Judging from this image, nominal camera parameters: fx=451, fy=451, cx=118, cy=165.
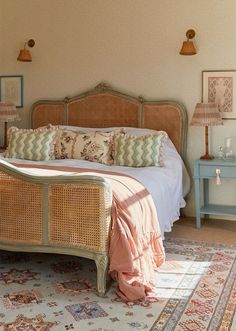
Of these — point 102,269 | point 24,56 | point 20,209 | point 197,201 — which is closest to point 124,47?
point 24,56

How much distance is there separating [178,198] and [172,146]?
0.61m

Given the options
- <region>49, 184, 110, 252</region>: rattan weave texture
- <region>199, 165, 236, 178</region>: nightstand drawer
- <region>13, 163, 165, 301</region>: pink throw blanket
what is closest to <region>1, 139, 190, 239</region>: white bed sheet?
<region>199, 165, 236, 178</region>: nightstand drawer

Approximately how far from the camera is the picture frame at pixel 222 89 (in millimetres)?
4590

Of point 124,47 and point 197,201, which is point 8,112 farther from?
point 197,201

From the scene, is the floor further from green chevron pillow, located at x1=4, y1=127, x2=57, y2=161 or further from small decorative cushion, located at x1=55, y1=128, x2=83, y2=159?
green chevron pillow, located at x1=4, y1=127, x2=57, y2=161

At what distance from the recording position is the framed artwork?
5.52m

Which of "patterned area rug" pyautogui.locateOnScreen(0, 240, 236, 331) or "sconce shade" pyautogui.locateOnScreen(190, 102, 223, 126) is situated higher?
"sconce shade" pyautogui.locateOnScreen(190, 102, 223, 126)

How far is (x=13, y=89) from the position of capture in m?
5.55

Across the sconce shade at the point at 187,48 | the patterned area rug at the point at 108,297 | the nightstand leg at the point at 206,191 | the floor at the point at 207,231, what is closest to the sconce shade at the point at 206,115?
the sconce shade at the point at 187,48

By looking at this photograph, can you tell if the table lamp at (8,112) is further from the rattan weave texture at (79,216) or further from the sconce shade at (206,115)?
the rattan weave texture at (79,216)

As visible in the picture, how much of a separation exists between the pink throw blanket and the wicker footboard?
0.07 metres

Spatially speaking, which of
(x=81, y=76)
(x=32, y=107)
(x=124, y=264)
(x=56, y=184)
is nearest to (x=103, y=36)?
(x=81, y=76)

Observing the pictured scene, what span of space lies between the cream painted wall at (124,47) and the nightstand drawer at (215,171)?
0.41 meters

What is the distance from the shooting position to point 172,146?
15.2ft
